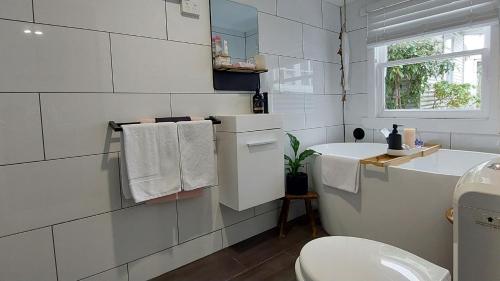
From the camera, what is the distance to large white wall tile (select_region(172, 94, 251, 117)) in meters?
1.86

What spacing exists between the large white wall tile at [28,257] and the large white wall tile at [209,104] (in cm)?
97

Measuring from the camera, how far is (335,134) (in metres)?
3.09

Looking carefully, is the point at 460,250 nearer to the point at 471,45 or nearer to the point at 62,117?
the point at 62,117

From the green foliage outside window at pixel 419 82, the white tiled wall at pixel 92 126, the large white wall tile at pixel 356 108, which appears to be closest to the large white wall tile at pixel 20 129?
the white tiled wall at pixel 92 126

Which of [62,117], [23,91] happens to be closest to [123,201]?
[62,117]

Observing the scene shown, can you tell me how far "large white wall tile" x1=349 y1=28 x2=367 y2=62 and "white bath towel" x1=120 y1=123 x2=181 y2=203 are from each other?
7.07ft

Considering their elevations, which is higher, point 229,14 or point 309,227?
point 229,14

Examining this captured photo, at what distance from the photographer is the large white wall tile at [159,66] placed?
1.63 meters

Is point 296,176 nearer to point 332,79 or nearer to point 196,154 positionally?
point 196,154

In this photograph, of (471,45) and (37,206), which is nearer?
(37,206)

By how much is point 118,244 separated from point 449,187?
6.20 feet

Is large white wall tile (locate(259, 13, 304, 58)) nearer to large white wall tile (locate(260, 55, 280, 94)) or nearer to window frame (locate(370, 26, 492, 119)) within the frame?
large white wall tile (locate(260, 55, 280, 94))

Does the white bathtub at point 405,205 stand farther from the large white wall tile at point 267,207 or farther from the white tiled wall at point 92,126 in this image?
the white tiled wall at point 92,126

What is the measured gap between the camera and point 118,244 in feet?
5.46
